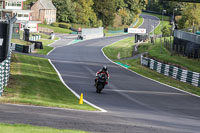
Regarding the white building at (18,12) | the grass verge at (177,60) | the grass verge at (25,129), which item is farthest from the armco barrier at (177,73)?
the white building at (18,12)

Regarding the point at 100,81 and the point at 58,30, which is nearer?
the point at 100,81

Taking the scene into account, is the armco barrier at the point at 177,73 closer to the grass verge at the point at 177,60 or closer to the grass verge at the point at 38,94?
the grass verge at the point at 177,60

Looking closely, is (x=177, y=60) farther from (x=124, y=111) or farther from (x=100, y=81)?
(x=124, y=111)

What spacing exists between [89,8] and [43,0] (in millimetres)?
14808

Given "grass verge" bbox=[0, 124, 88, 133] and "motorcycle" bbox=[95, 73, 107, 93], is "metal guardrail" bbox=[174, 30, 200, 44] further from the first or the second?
"grass verge" bbox=[0, 124, 88, 133]

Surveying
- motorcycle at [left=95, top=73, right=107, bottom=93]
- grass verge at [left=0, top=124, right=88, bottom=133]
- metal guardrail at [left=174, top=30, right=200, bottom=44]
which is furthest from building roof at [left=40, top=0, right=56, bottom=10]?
grass verge at [left=0, top=124, right=88, bottom=133]

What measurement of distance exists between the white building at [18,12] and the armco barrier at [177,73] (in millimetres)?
58634

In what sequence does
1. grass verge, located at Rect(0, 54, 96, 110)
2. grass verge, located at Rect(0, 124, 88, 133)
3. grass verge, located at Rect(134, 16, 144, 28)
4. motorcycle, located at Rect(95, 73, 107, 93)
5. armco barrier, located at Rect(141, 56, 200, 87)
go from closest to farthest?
grass verge, located at Rect(0, 124, 88, 133) → grass verge, located at Rect(0, 54, 96, 110) → motorcycle, located at Rect(95, 73, 107, 93) → armco barrier, located at Rect(141, 56, 200, 87) → grass verge, located at Rect(134, 16, 144, 28)

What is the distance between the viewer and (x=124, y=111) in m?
20.9

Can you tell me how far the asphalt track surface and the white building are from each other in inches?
2720

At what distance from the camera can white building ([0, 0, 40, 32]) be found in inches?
4131

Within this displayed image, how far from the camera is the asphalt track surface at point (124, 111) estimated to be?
14.9 m

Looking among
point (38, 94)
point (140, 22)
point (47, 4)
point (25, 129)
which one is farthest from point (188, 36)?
point (140, 22)

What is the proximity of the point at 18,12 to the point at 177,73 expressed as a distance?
7401 cm
